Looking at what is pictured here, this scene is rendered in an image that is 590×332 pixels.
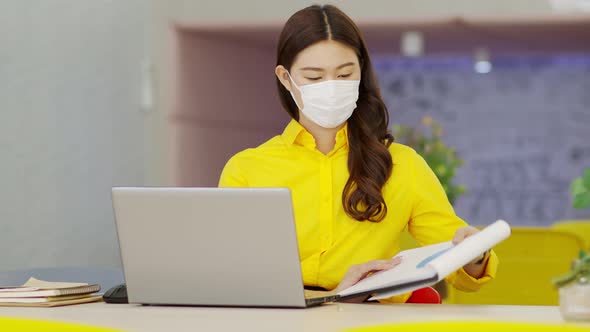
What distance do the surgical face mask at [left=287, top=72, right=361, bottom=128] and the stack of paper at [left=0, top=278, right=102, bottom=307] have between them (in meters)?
0.77

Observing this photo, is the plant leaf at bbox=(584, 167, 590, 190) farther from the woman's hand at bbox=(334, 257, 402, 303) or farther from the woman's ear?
the woman's ear

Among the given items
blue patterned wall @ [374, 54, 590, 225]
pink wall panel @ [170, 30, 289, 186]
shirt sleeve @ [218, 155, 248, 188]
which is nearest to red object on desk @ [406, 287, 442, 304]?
shirt sleeve @ [218, 155, 248, 188]

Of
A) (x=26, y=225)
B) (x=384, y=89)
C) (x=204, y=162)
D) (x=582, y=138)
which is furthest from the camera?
(x=384, y=89)

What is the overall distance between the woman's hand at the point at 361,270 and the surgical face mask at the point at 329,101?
472mm

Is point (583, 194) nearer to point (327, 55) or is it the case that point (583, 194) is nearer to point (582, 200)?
point (582, 200)

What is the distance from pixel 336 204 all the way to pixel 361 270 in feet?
1.14

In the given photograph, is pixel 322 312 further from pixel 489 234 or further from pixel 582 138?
pixel 582 138

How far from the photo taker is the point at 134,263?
7.43 ft

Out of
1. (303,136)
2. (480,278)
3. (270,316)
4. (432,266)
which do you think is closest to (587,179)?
(432,266)

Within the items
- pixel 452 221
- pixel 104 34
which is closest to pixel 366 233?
pixel 452 221

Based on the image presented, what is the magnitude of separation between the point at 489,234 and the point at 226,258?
54 cm

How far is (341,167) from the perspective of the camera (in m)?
2.82

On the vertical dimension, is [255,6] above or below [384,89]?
above

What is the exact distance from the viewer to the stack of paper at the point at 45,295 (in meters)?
2.36
